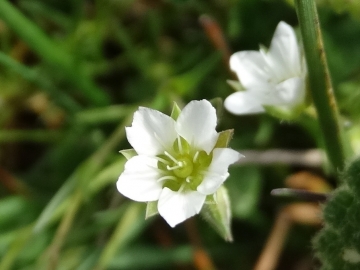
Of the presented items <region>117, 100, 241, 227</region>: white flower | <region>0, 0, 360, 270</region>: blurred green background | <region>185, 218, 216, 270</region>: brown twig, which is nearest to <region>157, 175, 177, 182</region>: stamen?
<region>117, 100, 241, 227</region>: white flower

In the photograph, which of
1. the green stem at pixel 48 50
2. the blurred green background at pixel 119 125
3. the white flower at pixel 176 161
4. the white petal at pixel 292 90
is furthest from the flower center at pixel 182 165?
the green stem at pixel 48 50

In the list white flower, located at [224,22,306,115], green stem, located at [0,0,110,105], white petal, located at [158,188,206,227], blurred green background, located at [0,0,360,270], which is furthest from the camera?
blurred green background, located at [0,0,360,270]

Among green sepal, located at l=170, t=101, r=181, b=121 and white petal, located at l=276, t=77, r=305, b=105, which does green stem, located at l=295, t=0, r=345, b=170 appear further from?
green sepal, located at l=170, t=101, r=181, b=121

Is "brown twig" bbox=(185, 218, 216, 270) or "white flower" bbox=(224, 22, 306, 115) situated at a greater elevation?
"white flower" bbox=(224, 22, 306, 115)

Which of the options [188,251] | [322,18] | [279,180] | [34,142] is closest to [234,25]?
[322,18]

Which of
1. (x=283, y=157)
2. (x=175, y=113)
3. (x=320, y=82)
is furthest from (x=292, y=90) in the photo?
(x=283, y=157)

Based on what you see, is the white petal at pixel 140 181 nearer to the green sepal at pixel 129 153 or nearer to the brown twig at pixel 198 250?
the green sepal at pixel 129 153

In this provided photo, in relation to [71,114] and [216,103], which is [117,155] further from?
[216,103]
